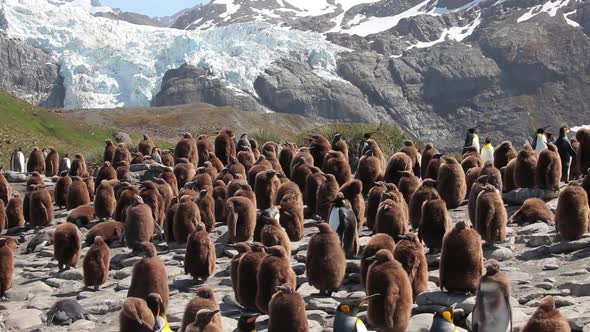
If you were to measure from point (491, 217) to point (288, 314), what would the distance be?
13.2 ft

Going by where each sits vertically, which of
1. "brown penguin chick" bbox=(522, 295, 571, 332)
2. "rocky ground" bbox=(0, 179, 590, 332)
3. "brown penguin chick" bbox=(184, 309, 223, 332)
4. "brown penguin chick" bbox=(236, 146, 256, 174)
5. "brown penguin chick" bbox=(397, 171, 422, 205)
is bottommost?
"rocky ground" bbox=(0, 179, 590, 332)

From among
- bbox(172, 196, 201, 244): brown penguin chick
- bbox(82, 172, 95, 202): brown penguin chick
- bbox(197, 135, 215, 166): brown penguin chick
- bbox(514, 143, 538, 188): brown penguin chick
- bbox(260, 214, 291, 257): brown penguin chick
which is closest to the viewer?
bbox(260, 214, 291, 257): brown penguin chick

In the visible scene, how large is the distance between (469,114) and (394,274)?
139 metres

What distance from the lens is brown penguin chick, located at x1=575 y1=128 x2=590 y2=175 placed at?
52.8 ft

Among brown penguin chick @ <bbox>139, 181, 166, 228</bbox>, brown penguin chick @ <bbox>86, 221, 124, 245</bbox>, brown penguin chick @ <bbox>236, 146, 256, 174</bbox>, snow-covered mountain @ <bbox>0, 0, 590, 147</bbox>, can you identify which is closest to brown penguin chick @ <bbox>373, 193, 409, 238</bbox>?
brown penguin chick @ <bbox>139, 181, 166, 228</bbox>

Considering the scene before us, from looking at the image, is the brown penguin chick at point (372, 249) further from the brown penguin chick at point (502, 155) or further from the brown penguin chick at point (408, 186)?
the brown penguin chick at point (502, 155)

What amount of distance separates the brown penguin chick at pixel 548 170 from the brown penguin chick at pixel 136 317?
7.69 metres

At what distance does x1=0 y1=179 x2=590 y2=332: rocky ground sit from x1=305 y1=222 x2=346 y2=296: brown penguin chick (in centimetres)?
16

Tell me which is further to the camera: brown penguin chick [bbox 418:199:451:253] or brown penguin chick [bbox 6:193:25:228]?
brown penguin chick [bbox 6:193:25:228]

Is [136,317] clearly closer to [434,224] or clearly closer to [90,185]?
[434,224]

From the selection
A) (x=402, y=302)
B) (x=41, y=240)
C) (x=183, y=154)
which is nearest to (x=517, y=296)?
(x=402, y=302)

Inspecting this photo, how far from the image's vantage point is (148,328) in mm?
8109

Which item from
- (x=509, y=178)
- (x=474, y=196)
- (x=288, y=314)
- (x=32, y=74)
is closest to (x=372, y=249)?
(x=288, y=314)

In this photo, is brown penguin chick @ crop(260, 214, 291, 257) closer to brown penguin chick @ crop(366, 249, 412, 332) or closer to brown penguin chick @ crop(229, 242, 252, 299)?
brown penguin chick @ crop(229, 242, 252, 299)
